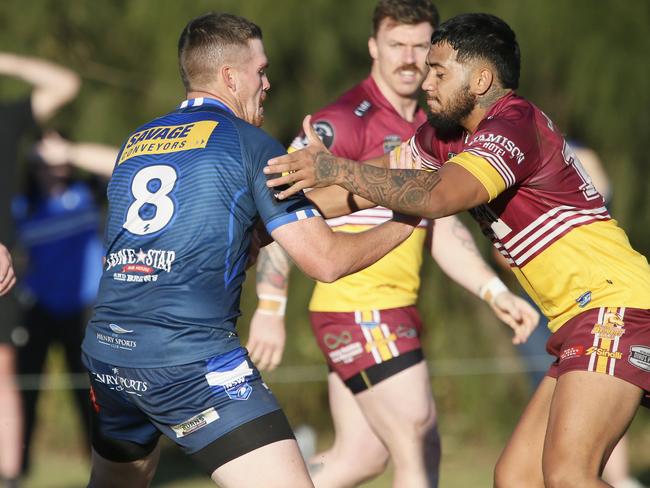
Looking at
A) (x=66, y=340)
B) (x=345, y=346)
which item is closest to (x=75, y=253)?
(x=66, y=340)

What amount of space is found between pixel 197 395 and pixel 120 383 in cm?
30

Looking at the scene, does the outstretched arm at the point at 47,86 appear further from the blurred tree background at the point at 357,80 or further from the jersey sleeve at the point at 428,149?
the jersey sleeve at the point at 428,149

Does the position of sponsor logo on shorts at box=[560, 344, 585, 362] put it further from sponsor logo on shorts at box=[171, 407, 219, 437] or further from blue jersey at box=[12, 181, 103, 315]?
blue jersey at box=[12, 181, 103, 315]

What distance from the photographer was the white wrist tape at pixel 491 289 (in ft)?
17.0

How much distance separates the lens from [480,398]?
925cm

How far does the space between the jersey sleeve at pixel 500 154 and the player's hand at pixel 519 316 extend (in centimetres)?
112

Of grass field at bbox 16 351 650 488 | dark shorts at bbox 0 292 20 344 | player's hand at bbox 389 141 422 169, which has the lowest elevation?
grass field at bbox 16 351 650 488

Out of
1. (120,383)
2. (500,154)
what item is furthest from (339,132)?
(120,383)

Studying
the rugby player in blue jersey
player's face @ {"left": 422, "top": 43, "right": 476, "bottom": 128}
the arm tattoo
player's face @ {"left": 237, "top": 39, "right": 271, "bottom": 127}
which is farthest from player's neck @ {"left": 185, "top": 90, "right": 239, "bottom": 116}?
the arm tattoo

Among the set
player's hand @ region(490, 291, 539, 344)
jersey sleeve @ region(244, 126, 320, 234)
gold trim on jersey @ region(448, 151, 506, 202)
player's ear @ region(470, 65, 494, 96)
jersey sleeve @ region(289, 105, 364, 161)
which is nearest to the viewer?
jersey sleeve @ region(244, 126, 320, 234)

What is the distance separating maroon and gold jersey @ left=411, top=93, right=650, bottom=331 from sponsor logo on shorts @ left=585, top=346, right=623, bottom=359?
187 millimetres

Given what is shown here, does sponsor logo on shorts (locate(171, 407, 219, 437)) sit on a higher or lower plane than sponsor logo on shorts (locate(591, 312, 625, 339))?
lower

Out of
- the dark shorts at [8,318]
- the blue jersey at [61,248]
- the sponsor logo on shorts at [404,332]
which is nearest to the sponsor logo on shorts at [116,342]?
the sponsor logo on shorts at [404,332]

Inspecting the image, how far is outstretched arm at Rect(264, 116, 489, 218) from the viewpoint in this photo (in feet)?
12.3
